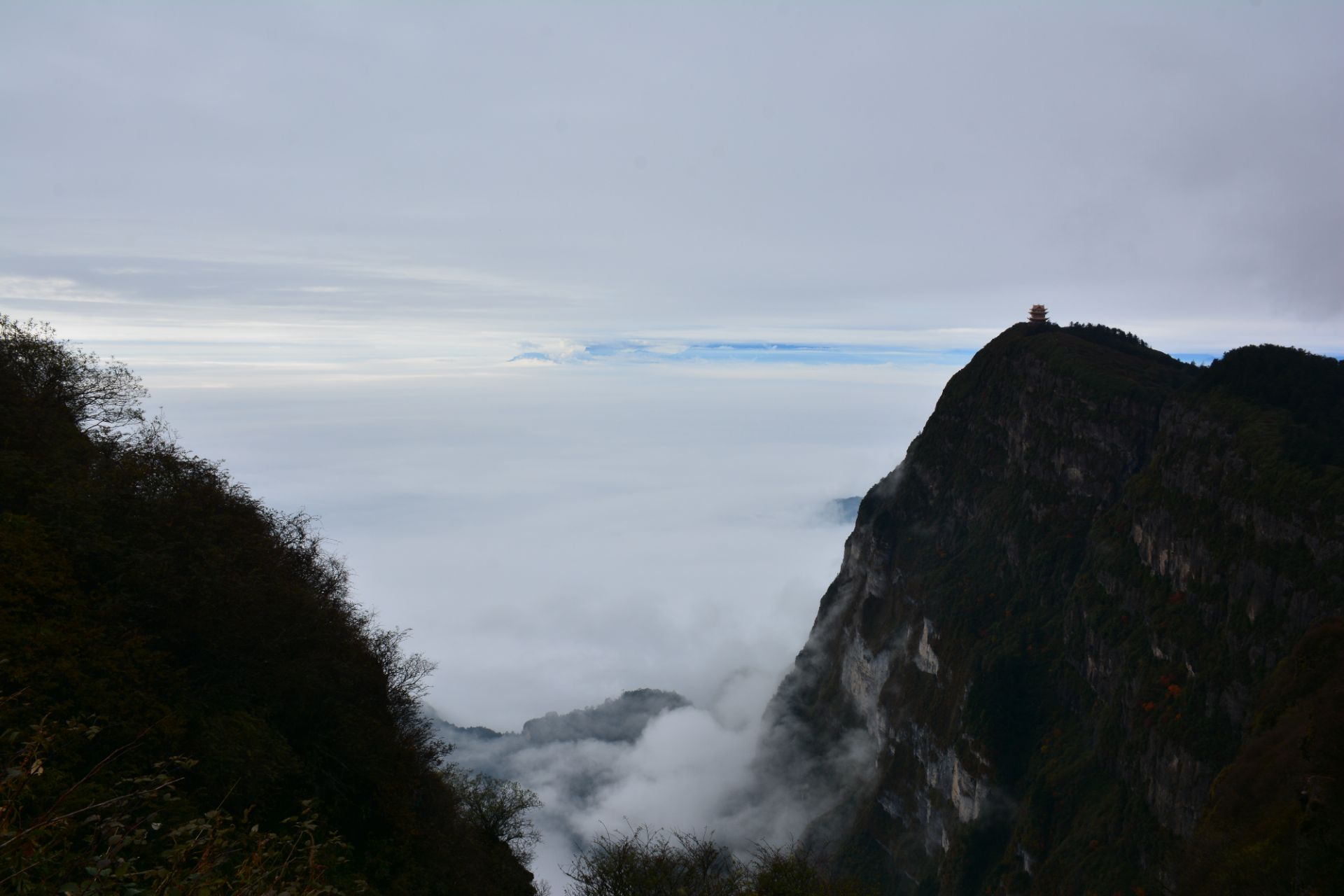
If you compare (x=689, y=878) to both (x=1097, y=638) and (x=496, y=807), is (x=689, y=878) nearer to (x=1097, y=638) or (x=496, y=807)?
(x=496, y=807)

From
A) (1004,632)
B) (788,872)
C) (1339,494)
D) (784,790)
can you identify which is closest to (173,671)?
(788,872)

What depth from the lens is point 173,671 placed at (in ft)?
78.7

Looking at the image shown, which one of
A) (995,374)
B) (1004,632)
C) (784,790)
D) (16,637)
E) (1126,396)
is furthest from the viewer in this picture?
(784,790)

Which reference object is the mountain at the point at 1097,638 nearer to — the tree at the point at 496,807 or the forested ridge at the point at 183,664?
the tree at the point at 496,807

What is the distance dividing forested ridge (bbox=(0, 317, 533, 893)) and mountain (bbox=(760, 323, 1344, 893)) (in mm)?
39230

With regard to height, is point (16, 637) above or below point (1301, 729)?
above

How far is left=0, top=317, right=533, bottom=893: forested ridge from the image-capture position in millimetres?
19734

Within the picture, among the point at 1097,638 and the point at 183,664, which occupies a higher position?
the point at 183,664

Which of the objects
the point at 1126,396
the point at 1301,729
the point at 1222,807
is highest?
the point at 1126,396

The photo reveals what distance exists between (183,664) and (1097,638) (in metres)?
105

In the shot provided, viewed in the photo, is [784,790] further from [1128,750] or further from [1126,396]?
[1126,396]

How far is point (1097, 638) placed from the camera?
9712 cm

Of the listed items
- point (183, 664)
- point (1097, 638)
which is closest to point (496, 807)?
point (183, 664)

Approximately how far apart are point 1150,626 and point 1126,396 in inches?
1596
